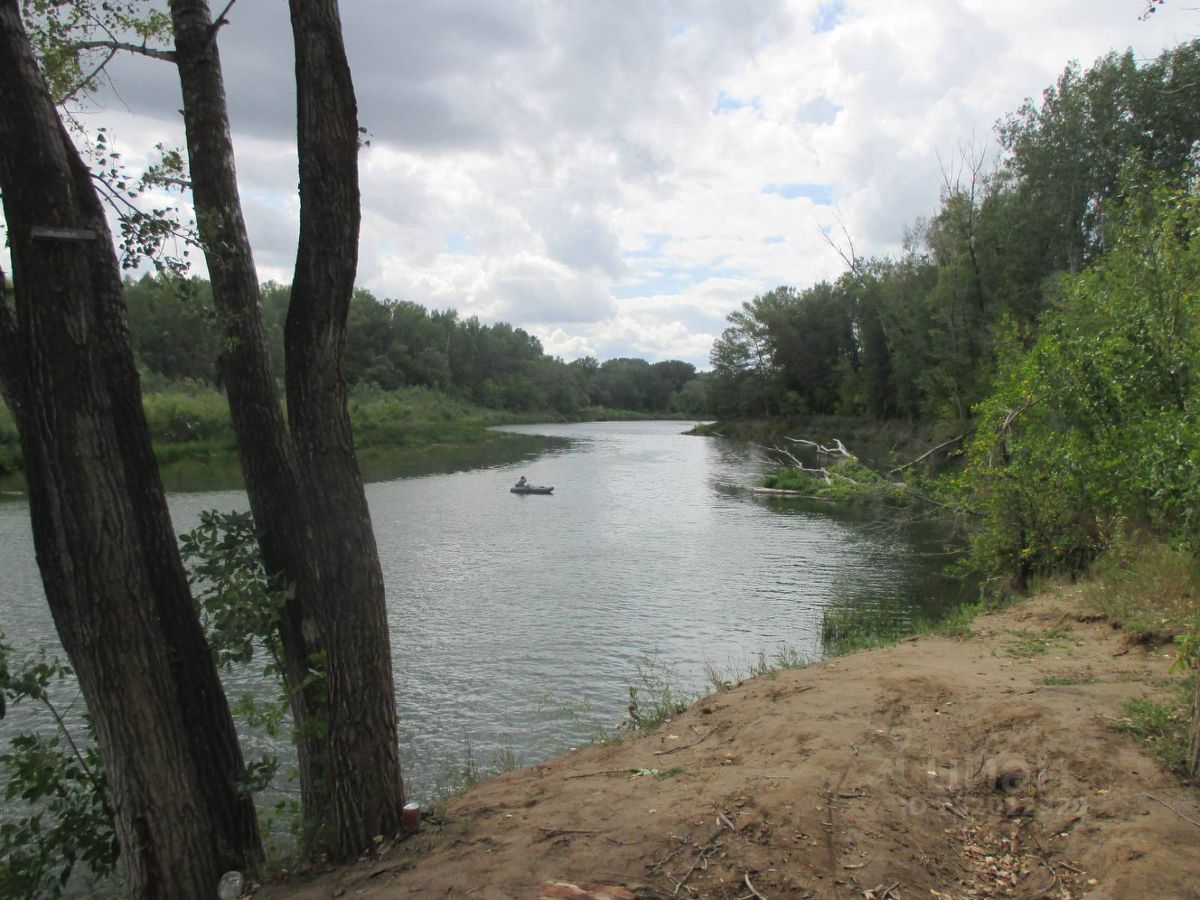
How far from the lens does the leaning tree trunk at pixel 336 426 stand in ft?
15.4

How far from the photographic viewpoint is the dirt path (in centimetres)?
393

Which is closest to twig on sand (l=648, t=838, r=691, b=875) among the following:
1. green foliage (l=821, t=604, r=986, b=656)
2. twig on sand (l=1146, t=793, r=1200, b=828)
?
twig on sand (l=1146, t=793, r=1200, b=828)

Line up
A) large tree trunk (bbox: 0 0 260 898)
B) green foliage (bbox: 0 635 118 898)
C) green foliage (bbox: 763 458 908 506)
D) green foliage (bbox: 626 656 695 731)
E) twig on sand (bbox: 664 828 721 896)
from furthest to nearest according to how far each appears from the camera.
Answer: green foliage (bbox: 763 458 908 506), green foliage (bbox: 626 656 695 731), green foliage (bbox: 0 635 118 898), large tree trunk (bbox: 0 0 260 898), twig on sand (bbox: 664 828 721 896)

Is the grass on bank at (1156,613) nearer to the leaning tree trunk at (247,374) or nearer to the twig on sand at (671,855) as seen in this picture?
the twig on sand at (671,855)

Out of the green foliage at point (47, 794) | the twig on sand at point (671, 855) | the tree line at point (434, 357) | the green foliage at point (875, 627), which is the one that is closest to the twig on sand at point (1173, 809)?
the twig on sand at point (671, 855)

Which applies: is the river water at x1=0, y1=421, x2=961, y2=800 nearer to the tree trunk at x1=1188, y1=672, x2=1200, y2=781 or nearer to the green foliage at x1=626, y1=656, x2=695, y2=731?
the green foliage at x1=626, y1=656, x2=695, y2=731

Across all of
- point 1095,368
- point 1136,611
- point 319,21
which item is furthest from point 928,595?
point 319,21

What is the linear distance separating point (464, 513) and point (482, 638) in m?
14.9

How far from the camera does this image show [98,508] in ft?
14.1

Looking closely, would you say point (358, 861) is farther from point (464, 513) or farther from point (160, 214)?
point (464, 513)

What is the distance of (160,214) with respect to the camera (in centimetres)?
457

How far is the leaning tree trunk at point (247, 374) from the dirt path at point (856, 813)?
1384 millimetres

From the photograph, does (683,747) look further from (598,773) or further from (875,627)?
(875,627)

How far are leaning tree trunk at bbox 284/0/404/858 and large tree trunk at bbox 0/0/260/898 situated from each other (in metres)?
0.81
